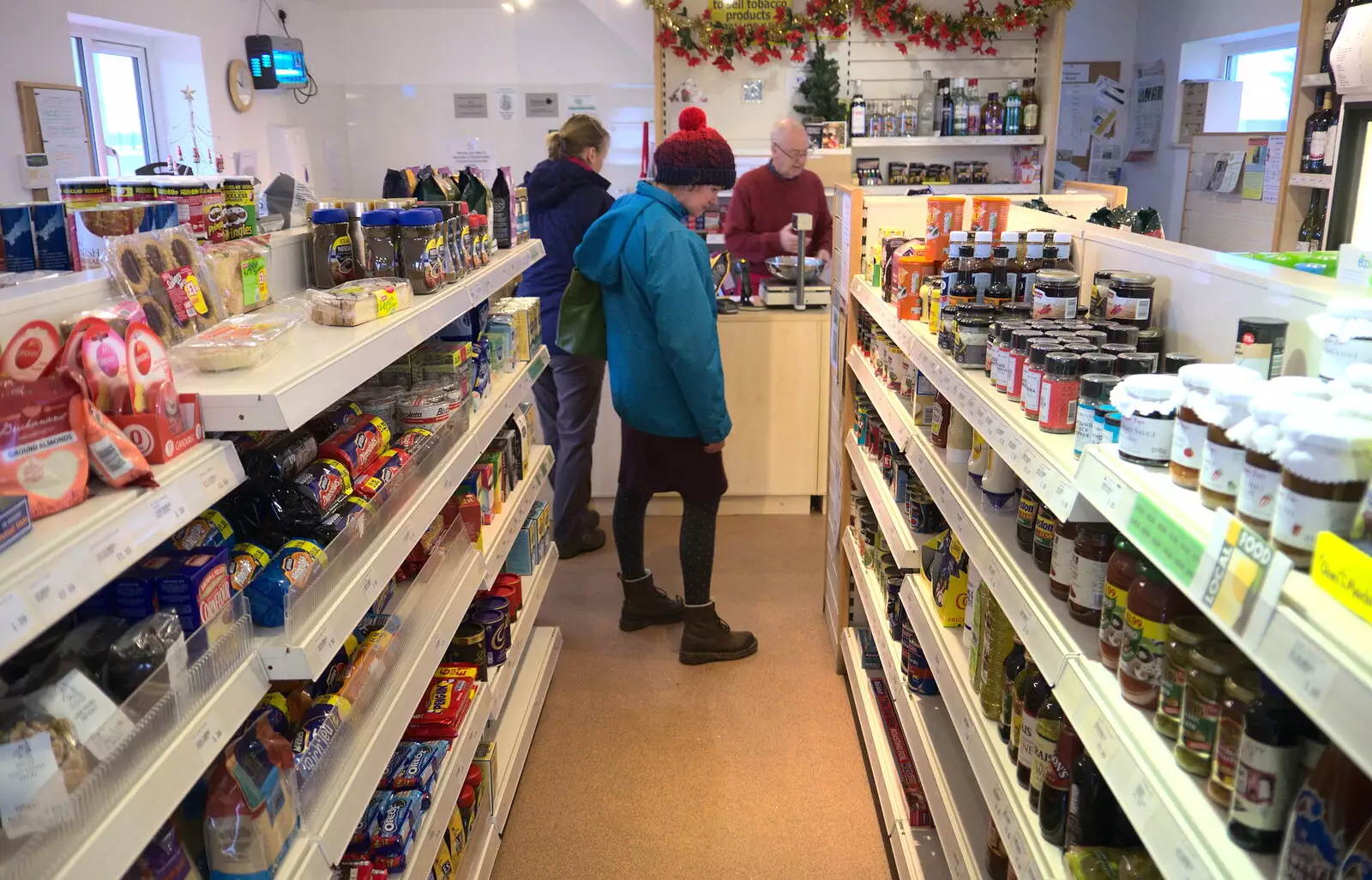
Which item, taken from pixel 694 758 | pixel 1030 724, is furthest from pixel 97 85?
pixel 1030 724

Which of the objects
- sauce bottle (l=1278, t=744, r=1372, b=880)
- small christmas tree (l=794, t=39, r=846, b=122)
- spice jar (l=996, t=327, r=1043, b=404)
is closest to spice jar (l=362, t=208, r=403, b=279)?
spice jar (l=996, t=327, r=1043, b=404)

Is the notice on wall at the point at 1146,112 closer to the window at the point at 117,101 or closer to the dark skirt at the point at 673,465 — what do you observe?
the dark skirt at the point at 673,465

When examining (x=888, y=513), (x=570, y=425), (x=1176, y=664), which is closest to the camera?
(x=1176, y=664)

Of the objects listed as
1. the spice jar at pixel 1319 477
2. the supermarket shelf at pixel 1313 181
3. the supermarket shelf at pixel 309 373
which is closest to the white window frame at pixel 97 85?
the supermarket shelf at pixel 309 373

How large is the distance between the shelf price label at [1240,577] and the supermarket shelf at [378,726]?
4.25 ft

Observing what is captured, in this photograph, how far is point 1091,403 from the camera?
4.73 ft

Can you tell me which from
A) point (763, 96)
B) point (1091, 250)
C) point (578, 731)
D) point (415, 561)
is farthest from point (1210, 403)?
point (763, 96)

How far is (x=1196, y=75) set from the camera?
712 centimetres

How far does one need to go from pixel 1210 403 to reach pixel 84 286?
1.54m

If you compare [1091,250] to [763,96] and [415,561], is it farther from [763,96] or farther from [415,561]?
[763,96]

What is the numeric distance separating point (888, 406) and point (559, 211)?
2.29 meters

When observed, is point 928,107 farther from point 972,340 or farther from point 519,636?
point 972,340

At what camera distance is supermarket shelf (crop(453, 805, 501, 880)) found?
2.57 m

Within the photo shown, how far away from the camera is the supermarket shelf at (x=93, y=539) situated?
99cm
